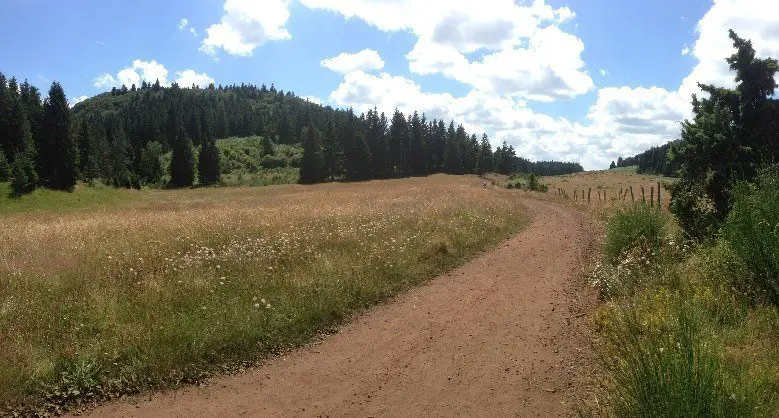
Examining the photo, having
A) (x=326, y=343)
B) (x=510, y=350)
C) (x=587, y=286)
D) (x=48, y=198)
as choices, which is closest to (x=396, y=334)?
(x=326, y=343)

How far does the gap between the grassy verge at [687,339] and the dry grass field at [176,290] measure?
4.60 m

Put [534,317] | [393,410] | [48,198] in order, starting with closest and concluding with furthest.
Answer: [393,410]
[534,317]
[48,198]

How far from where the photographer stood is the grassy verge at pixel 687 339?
11.7ft

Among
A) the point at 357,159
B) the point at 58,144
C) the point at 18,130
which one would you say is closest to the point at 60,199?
the point at 58,144

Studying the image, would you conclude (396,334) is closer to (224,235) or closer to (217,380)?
(217,380)

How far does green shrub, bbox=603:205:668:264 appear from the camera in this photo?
11.6m

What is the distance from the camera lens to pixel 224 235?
1280 centimetres

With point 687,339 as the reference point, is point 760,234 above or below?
above

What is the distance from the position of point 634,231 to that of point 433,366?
773 centimetres

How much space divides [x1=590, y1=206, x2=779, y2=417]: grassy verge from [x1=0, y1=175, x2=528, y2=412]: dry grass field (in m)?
4.60

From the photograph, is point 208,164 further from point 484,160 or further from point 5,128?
point 484,160

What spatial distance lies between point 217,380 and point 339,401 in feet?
6.03

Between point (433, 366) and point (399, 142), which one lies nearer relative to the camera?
point (433, 366)

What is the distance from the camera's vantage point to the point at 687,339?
3.67 meters
